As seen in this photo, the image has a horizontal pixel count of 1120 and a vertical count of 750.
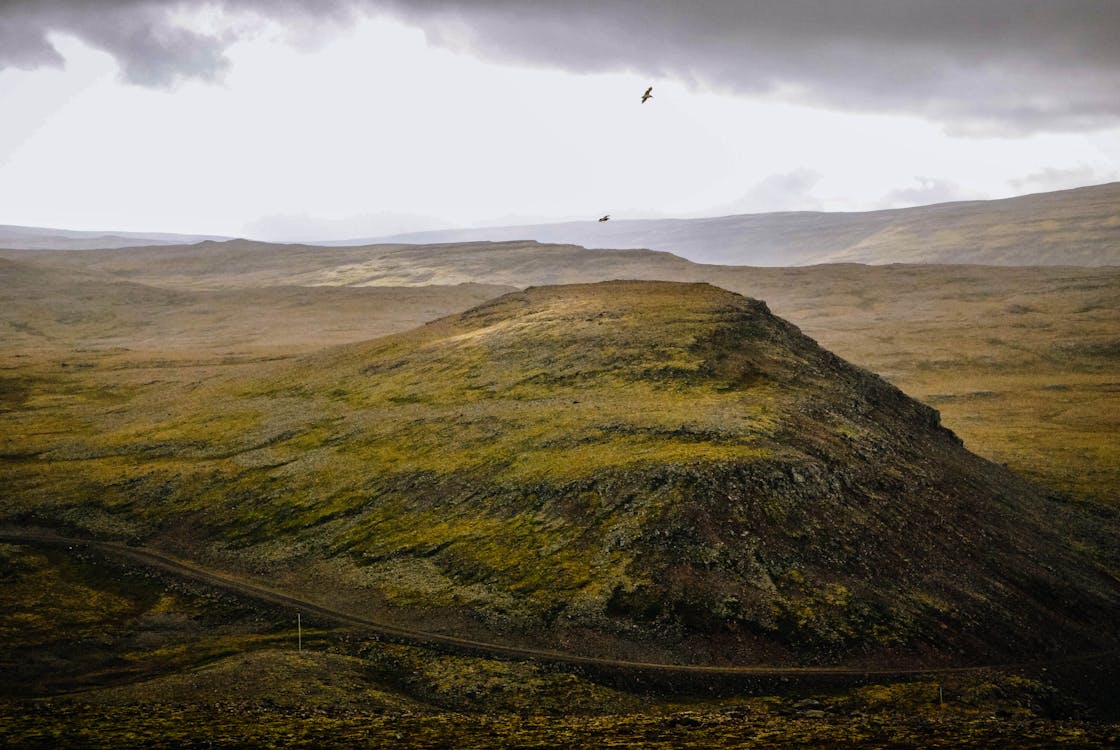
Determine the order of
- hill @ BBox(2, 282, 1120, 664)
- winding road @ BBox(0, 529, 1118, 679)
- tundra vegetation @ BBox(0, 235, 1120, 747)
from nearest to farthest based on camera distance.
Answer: tundra vegetation @ BBox(0, 235, 1120, 747) → winding road @ BBox(0, 529, 1118, 679) → hill @ BBox(2, 282, 1120, 664)

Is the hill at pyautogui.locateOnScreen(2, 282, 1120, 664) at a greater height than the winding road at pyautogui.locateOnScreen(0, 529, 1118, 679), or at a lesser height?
greater

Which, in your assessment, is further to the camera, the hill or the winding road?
the hill

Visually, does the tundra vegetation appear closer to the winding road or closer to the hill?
the hill

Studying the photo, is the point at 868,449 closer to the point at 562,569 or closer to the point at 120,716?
the point at 562,569

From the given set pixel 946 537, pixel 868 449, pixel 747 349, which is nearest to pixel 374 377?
pixel 747 349

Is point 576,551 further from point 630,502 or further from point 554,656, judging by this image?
point 554,656

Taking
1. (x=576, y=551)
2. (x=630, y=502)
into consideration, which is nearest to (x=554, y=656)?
(x=576, y=551)

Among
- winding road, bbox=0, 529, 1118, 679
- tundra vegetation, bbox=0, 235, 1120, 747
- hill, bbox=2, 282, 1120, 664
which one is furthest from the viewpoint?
hill, bbox=2, 282, 1120, 664

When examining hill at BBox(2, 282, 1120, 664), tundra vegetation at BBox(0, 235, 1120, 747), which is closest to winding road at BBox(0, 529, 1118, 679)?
tundra vegetation at BBox(0, 235, 1120, 747)

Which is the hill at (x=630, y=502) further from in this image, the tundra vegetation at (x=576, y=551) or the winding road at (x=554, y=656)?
the winding road at (x=554, y=656)
